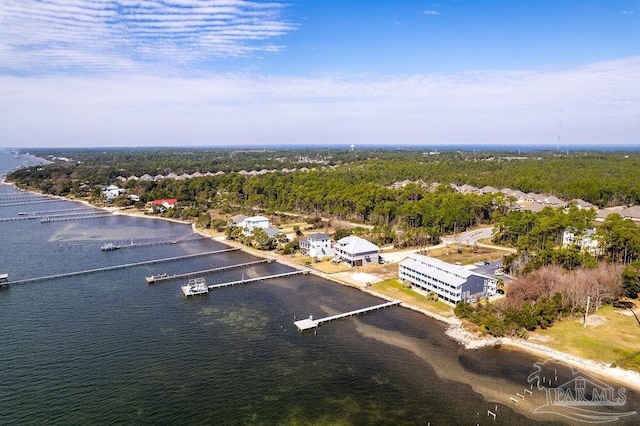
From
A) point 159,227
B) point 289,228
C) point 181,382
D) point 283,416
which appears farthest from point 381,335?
point 159,227

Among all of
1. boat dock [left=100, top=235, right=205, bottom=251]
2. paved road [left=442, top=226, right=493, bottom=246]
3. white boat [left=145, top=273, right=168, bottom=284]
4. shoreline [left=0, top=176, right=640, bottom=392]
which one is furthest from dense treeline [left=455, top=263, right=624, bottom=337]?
boat dock [left=100, top=235, right=205, bottom=251]

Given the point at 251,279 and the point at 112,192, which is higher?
the point at 112,192

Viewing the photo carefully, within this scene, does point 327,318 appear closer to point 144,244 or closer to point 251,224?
point 251,224

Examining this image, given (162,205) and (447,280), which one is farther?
(162,205)

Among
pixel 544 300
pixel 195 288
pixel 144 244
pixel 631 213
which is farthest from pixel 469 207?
pixel 144 244

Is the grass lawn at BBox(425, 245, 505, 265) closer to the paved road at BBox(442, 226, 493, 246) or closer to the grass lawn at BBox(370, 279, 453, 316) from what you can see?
the paved road at BBox(442, 226, 493, 246)
